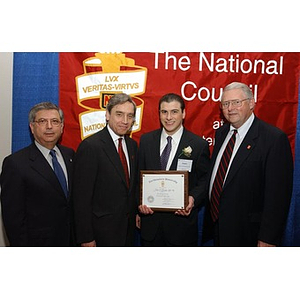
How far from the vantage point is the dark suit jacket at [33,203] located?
8.94 ft

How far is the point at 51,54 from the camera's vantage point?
3.42 metres

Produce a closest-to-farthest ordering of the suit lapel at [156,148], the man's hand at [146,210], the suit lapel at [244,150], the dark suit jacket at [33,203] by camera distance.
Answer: the dark suit jacket at [33,203] < the suit lapel at [244,150] < the man's hand at [146,210] < the suit lapel at [156,148]

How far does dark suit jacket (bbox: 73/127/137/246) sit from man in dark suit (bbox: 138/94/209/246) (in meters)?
0.23

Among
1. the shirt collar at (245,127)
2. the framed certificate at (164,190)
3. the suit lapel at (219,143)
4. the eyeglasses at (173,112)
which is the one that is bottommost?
the framed certificate at (164,190)

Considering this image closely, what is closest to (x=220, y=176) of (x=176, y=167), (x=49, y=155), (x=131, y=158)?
(x=176, y=167)

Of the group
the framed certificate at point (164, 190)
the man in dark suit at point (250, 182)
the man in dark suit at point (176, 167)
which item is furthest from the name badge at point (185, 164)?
the man in dark suit at point (250, 182)

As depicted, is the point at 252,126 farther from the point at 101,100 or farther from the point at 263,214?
the point at 101,100

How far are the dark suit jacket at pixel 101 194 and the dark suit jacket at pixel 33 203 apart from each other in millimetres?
154

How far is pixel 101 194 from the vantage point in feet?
9.82

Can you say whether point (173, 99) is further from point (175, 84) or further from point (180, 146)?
point (180, 146)

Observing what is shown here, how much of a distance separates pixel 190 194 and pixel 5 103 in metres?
1.99

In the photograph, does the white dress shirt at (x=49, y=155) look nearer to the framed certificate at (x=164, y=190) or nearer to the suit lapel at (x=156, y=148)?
the framed certificate at (x=164, y=190)

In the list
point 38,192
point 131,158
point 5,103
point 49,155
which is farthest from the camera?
point 5,103
